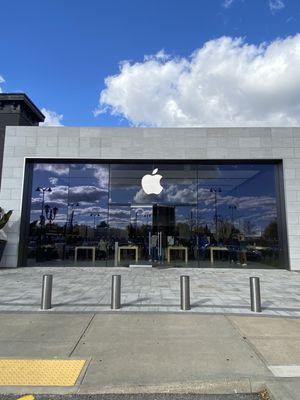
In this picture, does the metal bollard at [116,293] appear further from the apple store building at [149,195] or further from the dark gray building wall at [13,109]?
the dark gray building wall at [13,109]

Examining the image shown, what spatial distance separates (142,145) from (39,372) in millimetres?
13214

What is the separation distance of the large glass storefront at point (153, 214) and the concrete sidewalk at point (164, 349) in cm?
956

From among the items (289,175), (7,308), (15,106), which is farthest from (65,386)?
(15,106)

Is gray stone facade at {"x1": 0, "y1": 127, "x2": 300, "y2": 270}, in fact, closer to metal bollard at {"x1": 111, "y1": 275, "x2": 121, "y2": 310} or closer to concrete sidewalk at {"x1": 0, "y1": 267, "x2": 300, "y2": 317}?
concrete sidewalk at {"x1": 0, "y1": 267, "x2": 300, "y2": 317}

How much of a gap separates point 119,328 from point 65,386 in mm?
2226

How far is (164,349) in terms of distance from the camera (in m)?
5.31

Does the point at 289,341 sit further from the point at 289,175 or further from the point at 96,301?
the point at 289,175

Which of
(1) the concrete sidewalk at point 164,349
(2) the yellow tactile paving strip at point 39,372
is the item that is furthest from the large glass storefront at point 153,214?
(2) the yellow tactile paving strip at point 39,372

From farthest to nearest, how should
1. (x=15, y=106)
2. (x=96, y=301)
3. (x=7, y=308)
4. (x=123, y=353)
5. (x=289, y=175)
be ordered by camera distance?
(x=15, y=106)
(x=289, y=175)
(x=96, y=301)
(x=7, y=308)
(x=123, y=353)

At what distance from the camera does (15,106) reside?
2011 cm

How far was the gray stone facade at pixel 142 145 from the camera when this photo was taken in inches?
648

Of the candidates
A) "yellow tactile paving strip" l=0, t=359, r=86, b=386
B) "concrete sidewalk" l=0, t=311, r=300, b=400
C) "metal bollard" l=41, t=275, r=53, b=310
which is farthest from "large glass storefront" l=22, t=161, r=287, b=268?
"yellow tactile paving strip" l=0, t=359, r=86, b=386

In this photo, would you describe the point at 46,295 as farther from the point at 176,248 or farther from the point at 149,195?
the point at 149,195

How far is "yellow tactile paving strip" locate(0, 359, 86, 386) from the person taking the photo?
4.27 m
